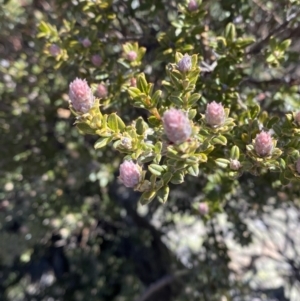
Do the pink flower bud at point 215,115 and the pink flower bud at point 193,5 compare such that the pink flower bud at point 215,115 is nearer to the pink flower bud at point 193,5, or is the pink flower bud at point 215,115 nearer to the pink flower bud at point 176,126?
the pink flower bud at point 176,126

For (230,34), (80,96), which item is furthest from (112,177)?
(80,96)

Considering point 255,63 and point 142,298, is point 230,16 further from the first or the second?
point 142,298

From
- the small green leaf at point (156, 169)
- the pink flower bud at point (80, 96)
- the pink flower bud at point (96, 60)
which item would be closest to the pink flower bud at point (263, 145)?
the small green leaf at point (156, 169)

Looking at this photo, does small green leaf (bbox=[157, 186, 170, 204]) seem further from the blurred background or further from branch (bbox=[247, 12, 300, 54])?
branch (bbox=[247, 12, 300, 54])

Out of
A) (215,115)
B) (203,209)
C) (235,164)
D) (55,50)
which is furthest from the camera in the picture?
(203,209)

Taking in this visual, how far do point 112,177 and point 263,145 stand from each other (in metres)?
0.98

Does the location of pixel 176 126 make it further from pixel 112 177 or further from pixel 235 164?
pixel 112 177

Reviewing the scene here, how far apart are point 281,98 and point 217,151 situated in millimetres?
452

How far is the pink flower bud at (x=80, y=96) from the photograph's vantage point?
0.80 metres

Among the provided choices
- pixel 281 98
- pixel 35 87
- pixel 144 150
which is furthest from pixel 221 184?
pixel 35 87

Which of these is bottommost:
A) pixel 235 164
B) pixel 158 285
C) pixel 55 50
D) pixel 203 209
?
pixel 158 285

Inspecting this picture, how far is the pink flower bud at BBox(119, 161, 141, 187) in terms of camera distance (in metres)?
0.82

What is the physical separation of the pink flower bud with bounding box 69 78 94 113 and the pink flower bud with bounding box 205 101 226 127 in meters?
0.20

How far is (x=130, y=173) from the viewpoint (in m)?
0.82
